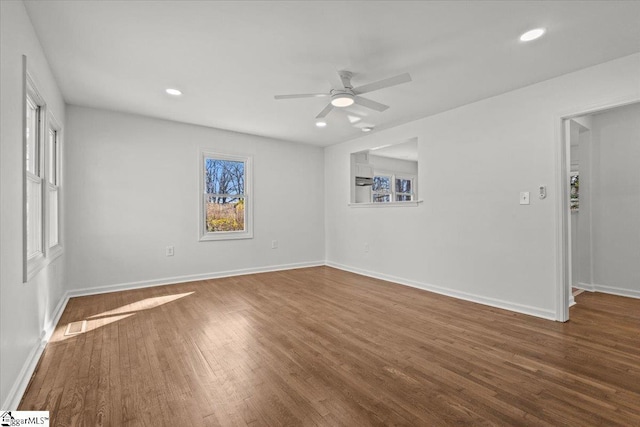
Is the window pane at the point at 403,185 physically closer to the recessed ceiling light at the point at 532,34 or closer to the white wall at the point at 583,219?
the white wall at the point at 583,219

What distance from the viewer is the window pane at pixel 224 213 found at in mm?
5125

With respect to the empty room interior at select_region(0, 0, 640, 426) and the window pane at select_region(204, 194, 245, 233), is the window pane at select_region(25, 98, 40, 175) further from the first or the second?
the window pane at select_region(204, 194, 245, 233)

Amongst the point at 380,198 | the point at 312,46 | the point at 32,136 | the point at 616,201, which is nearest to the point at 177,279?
the point at 32,136

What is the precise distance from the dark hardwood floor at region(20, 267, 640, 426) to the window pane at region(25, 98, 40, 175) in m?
1.55

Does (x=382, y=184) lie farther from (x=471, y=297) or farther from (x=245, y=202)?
(x=471, y=297)

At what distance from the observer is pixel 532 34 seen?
7.65ft

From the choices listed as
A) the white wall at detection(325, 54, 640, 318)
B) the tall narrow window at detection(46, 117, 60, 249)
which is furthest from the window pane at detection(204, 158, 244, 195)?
the white wall at detection(325, 54, 640, 318)

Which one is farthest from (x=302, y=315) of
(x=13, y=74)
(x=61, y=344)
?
(x=13, y=74)

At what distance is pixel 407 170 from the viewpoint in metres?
8.20

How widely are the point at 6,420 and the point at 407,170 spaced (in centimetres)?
813

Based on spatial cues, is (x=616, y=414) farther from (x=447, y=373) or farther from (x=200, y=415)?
(x=200, y=415)

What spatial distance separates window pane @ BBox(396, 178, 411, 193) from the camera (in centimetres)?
807

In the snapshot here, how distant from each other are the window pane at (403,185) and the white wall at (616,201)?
4.21 meters

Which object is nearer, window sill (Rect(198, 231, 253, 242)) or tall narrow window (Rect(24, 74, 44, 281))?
A: tall narrow window (Rect(24, 74, 44, 281))
